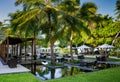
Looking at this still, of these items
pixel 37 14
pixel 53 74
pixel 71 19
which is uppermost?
pixel 37 14

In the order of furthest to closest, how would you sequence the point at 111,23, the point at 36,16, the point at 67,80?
the point at 111,23, the point at 36,16, the point at 67,80

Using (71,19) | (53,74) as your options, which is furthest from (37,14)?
(53,74)

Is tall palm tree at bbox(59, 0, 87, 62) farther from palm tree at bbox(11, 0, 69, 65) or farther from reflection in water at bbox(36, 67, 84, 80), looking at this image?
reflection in water at bbox(36, 67, 84, 80)

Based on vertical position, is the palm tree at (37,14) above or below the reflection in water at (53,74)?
above

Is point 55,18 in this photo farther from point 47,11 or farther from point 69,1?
point 69,1

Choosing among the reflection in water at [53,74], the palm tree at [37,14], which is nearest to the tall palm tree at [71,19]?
the palm tree at [37,14]

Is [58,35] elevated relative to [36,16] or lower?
lower

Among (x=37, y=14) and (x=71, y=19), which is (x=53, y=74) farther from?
(x=71, y=19)

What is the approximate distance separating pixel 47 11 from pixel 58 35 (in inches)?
162

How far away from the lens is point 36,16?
17672 mm

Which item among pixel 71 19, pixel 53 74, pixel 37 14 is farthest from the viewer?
pixel 71 19

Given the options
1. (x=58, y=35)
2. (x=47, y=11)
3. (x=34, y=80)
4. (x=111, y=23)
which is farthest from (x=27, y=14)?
(x=111, y=23)

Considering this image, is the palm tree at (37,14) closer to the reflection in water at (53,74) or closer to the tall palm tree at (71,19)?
the tall palm tree at (71,19)

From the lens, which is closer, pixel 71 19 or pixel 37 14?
pixel 37 14
